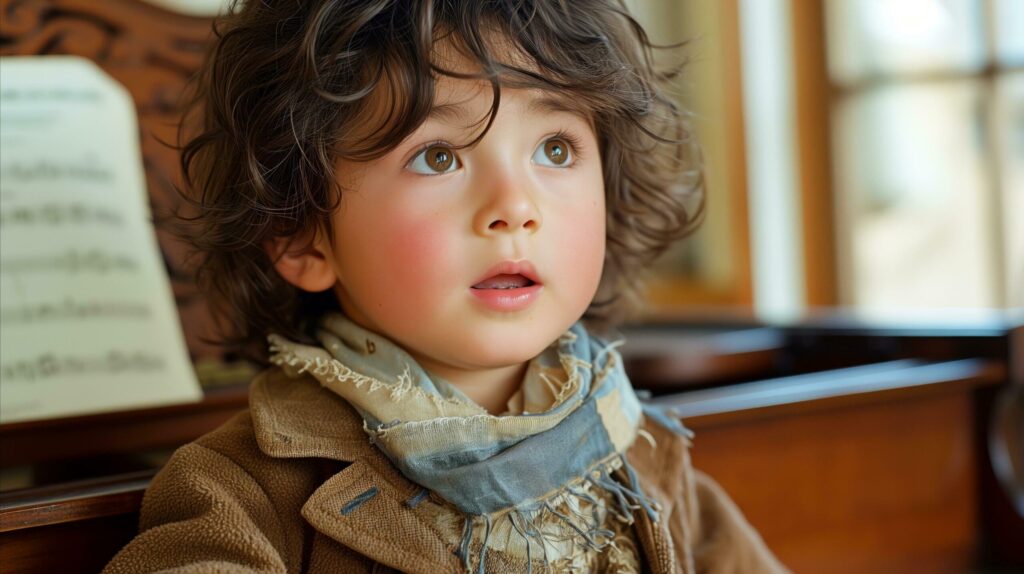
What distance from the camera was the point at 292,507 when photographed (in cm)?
73

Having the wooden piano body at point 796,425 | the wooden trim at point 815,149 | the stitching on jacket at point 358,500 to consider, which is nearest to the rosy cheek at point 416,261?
the stitching on jacket at point 358,500

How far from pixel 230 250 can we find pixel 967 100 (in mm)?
2241

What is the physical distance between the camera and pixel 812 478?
1.04 metres

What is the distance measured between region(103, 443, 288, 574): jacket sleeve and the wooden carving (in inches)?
20.0

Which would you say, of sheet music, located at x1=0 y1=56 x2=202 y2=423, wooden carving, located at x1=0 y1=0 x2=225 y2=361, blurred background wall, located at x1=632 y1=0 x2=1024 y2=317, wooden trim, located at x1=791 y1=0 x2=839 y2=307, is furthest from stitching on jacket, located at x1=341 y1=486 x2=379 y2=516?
wooden trim, located at x1=791 y1=0 x2=839 y2=307

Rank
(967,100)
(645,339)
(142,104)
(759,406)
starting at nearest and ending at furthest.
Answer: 1. (759,406)
2. (142,104)
3. (645,339)
4. (967,100)

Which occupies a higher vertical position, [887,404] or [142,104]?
[142,104]

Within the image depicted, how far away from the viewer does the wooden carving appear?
1.21 m

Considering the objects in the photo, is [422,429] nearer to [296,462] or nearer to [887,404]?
[296,462]

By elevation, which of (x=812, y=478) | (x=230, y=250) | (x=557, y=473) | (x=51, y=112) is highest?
(x=51, y=112)

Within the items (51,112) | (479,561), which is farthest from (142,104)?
(479,561)

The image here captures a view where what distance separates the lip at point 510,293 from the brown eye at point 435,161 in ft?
0.25

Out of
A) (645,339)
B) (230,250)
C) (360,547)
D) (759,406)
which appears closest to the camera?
(360,547)

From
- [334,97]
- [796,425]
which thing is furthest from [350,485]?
[796,425]
